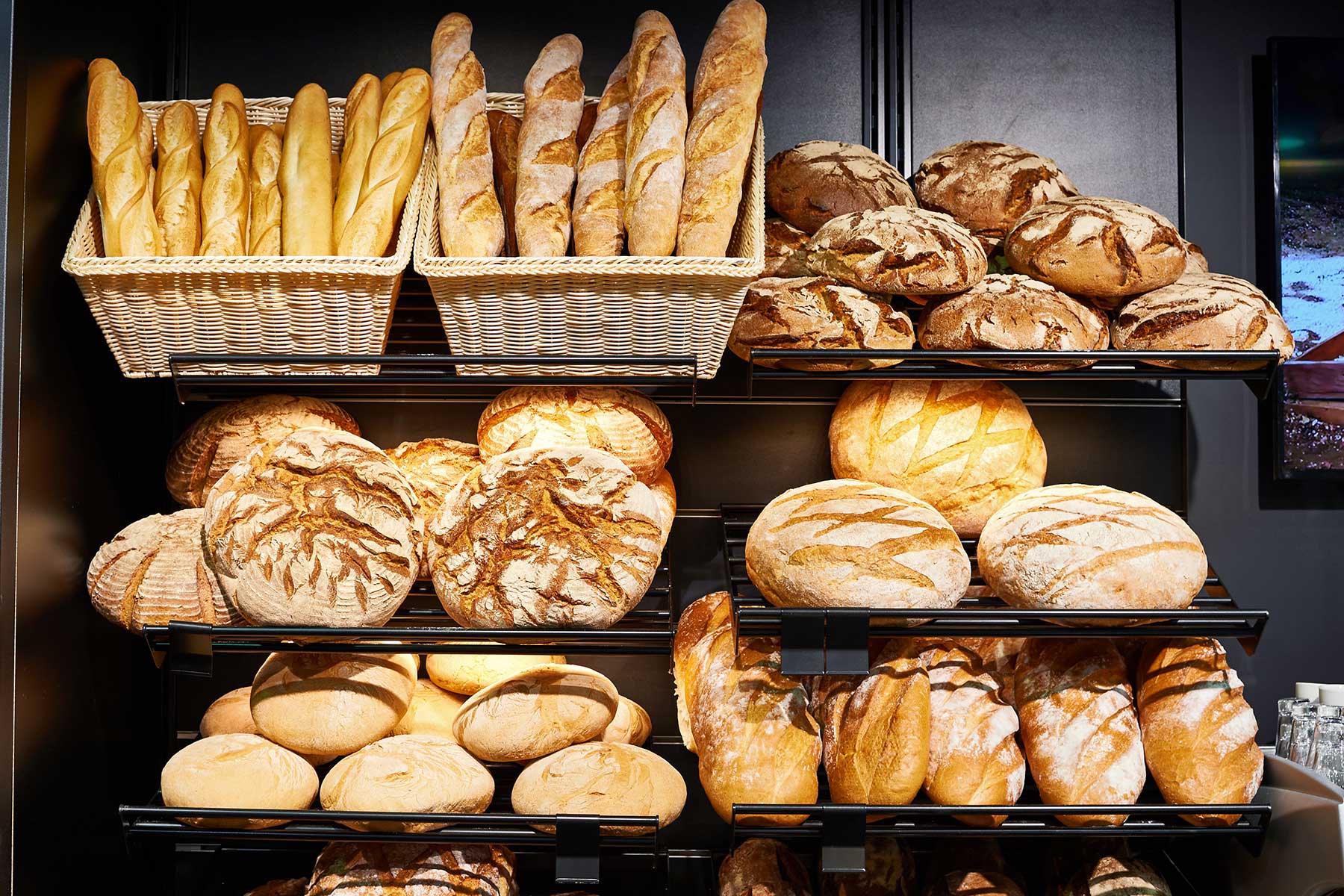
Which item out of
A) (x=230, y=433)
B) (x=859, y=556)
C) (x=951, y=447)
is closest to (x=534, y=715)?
(x=859, y=556)

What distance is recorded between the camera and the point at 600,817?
4.67 feet

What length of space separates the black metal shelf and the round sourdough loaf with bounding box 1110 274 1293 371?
0.38 metres

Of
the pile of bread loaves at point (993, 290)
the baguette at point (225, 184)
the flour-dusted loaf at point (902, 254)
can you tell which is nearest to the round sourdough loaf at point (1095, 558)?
the pile of bread loaves at point (993, 290)

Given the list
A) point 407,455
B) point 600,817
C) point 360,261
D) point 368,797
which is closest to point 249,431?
point 407,455

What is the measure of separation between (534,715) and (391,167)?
83 centimetres

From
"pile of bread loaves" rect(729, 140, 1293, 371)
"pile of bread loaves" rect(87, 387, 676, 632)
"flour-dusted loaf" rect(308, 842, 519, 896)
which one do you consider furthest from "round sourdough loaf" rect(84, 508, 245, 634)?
"pile of bread loaves" rect(729, 140, 1293, 371)

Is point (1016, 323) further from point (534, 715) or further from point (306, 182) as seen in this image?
point (306, 182)

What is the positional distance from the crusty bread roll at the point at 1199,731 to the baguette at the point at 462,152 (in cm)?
116

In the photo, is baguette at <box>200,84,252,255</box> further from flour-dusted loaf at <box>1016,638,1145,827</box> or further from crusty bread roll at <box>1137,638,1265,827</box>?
crusty bread roll at <box>1137,638,1265,827</box>

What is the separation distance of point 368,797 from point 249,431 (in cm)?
60

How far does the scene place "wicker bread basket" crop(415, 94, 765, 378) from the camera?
1487 millimetres

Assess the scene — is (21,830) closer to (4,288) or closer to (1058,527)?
(4,288)

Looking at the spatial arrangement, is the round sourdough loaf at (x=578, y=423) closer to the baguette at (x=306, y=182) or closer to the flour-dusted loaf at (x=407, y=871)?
the baguette at (x=306, y=182)

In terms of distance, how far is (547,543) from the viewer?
1.45 m
